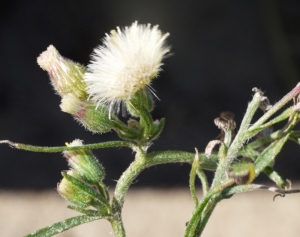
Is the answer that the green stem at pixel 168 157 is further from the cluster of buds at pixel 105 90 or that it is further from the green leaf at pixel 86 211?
the green leaf at pixel 86 211

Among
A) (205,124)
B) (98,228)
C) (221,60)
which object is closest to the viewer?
(98,228)

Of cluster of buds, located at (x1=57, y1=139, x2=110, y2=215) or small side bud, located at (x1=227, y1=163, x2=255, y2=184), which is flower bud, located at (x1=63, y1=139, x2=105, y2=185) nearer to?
cluster of buds, located at (x1=57, y1=139, x2=110, y2=215)

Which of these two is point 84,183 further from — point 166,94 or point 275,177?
point 166,94

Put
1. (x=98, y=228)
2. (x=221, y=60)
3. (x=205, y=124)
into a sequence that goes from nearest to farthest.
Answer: (x=98, y=228) < (x=205, y=124) < (x=221, y=60)

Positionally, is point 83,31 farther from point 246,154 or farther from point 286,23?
point 246,154

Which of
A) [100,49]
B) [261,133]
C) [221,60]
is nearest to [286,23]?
[221,60]

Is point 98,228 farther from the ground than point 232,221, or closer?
farther from the ground

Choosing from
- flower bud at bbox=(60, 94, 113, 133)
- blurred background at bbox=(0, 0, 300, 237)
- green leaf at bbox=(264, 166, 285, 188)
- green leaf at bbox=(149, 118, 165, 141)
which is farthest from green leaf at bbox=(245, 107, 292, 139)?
blurred background at bbox=(0, 0, 300, 237)
